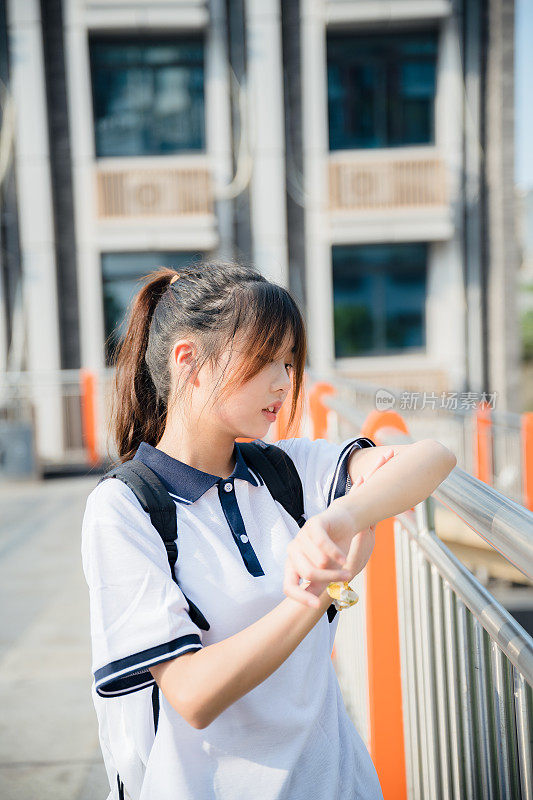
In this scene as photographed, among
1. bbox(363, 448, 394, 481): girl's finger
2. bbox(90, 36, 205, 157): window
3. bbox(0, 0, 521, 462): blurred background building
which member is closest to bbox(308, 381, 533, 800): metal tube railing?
bbox(363, 448, 394, 481): girl's finger

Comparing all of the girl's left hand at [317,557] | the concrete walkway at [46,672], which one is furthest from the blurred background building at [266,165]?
the girl's left hand at [317,557]

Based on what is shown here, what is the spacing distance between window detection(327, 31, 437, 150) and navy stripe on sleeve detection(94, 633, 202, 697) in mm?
11425

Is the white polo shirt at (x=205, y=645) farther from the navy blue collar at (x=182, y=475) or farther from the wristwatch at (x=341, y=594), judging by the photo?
the wristwatch at (x=341, y=594)

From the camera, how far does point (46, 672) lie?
338 cm

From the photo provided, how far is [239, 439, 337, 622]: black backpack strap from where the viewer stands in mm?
1263

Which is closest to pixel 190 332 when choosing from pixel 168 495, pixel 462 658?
pixel 168 495

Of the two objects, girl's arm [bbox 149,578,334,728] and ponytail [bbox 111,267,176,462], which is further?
ponytail [bbox 111,267,176,462]

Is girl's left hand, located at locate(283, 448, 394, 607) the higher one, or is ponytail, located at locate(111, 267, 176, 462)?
ponytail, located at locate(111, 267, 176, 462)

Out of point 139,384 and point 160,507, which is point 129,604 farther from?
point 139,384

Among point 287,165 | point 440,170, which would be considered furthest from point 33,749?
point 440,170

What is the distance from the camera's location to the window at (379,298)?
11.5m

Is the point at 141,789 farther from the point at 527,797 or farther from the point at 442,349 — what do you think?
the point at 442,349

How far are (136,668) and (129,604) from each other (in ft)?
0.28

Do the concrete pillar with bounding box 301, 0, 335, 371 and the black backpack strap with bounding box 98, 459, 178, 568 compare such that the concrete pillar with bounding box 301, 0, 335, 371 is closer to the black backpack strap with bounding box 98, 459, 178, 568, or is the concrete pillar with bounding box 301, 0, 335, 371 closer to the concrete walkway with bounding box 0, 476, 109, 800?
the concrete walkway with bounding box 0, 476, 109, 800
